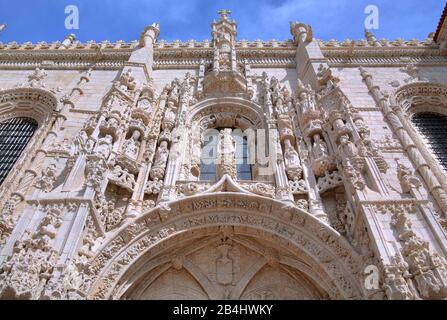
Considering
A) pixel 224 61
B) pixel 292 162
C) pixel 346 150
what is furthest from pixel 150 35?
pixel 346 150

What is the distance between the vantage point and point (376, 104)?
38.2 ft

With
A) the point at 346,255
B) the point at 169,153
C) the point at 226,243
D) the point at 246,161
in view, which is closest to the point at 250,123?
the point at 246,161

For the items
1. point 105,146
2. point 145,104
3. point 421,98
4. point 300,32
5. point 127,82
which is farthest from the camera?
point 300,32

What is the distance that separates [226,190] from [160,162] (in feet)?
6.34

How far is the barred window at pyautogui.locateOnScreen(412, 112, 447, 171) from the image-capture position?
35.5ft

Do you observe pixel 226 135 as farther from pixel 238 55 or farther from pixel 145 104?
pixel 238 55

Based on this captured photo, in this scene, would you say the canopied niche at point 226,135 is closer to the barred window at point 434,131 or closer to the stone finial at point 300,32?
the stone finial at point 300,32

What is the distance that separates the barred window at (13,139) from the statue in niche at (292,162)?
7.41 meters

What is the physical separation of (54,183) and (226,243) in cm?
399

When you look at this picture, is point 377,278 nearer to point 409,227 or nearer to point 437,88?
point 409,227

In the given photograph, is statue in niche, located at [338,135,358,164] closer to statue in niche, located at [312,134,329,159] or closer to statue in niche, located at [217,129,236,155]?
statue in niche, located at [312,134,329,159]

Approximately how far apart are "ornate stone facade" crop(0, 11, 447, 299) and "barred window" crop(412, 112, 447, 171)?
335mm

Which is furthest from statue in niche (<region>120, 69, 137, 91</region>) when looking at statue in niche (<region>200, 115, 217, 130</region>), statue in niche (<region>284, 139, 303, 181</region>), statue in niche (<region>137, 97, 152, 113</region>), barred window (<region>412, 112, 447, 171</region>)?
barred window (<region>412, 112, 447, 171</region>)

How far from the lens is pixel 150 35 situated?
15492 mm
